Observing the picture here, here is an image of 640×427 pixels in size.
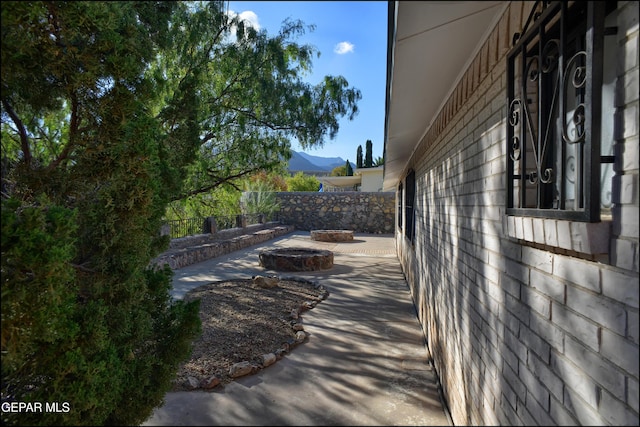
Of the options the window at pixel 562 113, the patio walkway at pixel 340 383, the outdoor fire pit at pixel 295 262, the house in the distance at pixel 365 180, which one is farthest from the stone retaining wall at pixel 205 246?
the house in the distance at pixel 365 180

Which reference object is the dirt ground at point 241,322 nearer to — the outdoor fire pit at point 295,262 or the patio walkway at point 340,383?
the patio walkway at point 340,383

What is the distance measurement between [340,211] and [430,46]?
60.9 ft

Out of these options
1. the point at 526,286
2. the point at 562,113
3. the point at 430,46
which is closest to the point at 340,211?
the point at 430,46

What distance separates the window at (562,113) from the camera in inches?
44.2

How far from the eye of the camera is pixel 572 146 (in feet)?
5.19

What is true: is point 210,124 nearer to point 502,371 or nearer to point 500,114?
point 500,114

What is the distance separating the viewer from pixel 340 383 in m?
3.44

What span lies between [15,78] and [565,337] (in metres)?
2.59

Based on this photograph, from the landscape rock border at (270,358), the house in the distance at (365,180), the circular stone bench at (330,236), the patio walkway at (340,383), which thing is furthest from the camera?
the house in the distance at (365,180)

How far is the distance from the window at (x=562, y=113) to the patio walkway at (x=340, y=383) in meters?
2.10

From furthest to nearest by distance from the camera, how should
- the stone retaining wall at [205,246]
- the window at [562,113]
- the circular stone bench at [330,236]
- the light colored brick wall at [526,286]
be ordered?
the circular stone bench at [330,236] → the stone retaining wall at [205,246] → the window at [562,113] → the light colored brick wall at [526,286]
